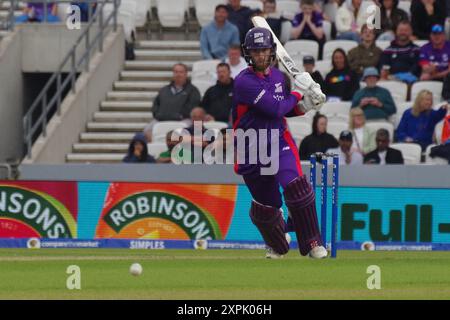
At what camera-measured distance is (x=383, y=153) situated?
18.4m

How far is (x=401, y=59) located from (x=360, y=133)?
6.58 ft

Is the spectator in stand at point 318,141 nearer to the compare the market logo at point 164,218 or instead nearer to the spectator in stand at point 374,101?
the spectator in stand at point 374,101

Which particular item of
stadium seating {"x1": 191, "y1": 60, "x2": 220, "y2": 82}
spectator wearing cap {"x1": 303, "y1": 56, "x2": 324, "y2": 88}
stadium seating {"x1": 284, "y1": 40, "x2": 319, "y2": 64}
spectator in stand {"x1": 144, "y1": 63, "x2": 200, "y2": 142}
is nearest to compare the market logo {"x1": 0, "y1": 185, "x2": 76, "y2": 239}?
spectator in stand {"x1": 144, "y1": 63, "x2": 200, "y2": 142}

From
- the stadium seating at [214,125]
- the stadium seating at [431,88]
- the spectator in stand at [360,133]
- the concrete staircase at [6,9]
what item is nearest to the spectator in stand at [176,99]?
the stadium seating at [214,125]

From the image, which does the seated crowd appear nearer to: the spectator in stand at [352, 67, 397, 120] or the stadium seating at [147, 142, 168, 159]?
the spectator in stand at [352, 67, 397, 120]

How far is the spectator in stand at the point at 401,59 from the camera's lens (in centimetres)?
2020

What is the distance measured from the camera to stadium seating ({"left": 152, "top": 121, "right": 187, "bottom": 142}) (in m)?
19.5

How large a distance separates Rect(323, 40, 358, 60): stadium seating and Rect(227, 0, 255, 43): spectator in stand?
1.28m

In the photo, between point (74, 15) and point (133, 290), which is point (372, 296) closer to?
point (133, 290)

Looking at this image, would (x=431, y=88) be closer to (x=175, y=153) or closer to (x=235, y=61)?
(x=235, y=61)

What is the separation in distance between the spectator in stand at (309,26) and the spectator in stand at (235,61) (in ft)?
3.72

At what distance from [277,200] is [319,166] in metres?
4.07

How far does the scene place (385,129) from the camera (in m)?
18.5

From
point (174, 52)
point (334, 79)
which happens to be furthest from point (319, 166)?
point (174, 52)
